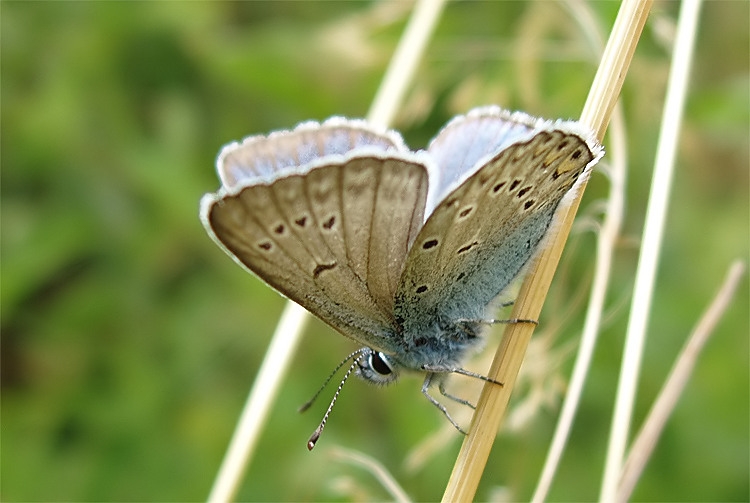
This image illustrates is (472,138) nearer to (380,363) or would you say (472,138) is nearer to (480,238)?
(480,238)

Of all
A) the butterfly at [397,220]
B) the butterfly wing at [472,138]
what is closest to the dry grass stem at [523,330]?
the butterfly at [397,220]

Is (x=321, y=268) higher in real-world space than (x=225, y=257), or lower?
lower

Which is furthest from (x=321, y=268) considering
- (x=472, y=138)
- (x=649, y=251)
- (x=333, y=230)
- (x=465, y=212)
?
(x=649, y=251)

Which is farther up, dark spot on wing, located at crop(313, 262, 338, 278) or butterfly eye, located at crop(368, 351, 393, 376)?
dark spot on wing, located at crop(313, 262, 338, 278)

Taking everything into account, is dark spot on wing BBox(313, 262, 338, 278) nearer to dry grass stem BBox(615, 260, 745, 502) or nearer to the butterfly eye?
the butterfly eye

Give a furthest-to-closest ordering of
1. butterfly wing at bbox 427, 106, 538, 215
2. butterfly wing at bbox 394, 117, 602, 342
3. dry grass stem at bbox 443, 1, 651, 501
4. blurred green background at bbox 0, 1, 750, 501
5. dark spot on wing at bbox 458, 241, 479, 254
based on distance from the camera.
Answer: blurred green background at bbox 0, 1, 750, 501 < butterfly wing at bbox 427, 106, 538, 215 < dark spot on wing at bbox 458, 241, 479, 254 < butterfly wing at bbox 394, 117, 602, 342 < dry grass stem at bbox 443, 1, 651, 501

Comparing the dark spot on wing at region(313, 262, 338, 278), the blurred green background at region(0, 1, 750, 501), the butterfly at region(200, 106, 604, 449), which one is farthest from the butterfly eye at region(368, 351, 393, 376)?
the blurred green background at region(0, 1, 750, 501)

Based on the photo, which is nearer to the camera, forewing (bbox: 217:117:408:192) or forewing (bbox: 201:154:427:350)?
forewing (bbox: 201:154:427:350)
